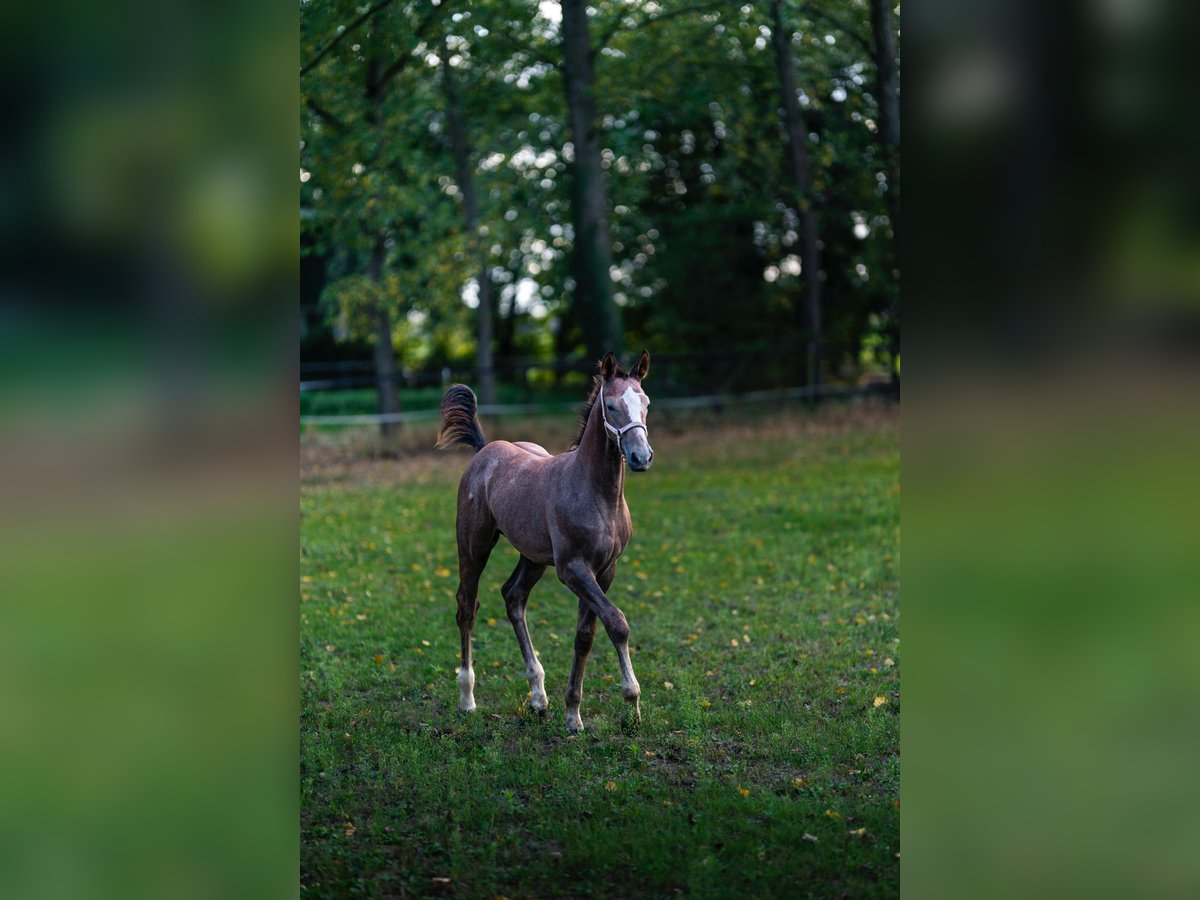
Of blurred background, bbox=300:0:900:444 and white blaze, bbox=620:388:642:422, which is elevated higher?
blurred background, bbox=300:0:900:444

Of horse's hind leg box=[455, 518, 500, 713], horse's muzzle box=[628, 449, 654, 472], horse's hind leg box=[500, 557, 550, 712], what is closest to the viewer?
horse's muzzle box=[628, 449, 654, 472]

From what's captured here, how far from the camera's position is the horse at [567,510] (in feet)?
15.9

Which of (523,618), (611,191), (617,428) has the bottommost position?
(523,618)

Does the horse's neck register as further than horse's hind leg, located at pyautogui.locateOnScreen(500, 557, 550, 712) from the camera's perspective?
No

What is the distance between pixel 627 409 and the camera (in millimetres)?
4699

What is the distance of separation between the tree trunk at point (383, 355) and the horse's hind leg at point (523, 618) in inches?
417

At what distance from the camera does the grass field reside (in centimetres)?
395

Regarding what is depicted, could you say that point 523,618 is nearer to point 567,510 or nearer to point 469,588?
point 469,588

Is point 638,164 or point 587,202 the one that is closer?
point 587,202

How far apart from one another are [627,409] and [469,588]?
5.31 ft

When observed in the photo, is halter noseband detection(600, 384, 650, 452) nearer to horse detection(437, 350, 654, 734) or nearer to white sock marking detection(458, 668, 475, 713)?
horse detection(437, 350, 654, 734)

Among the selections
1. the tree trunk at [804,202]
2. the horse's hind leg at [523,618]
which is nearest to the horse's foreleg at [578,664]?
the horse's hind leg at [523,618]

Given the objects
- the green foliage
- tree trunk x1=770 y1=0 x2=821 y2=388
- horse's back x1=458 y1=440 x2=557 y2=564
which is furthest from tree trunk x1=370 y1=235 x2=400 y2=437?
horse's back x1=458 y1=440 x2=557 y2=564

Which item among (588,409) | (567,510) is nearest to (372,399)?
(588,409)
